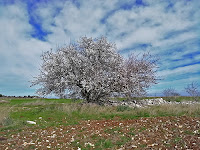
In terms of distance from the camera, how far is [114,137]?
9.62 meters

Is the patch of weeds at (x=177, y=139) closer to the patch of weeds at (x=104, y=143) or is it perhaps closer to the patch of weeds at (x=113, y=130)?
the patch of weeds at (x=104, y=143)

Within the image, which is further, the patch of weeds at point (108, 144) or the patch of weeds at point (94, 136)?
the patch of weeds at point (94, 136)

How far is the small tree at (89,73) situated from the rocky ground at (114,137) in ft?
32.9

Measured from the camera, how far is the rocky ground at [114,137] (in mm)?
8602

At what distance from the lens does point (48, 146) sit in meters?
9.15

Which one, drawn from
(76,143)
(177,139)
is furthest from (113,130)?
(177,139)

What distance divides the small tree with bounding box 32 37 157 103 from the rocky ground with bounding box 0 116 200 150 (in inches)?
395

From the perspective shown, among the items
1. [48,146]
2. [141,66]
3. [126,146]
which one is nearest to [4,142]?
[48,146]

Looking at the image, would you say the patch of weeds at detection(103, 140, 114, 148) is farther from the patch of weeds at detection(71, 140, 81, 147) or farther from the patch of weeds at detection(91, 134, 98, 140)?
the patch of weeds at detection(71, 140, 81, 147)

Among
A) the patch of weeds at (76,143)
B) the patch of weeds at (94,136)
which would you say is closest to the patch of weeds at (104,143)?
the patch of weeds at (94,136)

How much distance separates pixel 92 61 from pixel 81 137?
44.2 feet

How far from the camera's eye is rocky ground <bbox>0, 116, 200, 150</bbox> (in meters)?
8.60

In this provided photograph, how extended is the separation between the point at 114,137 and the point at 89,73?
43.1ft

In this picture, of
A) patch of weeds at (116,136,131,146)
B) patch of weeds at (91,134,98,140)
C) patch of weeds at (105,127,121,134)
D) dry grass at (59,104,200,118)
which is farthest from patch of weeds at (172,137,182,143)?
dry grass at (59,104,200,118)
